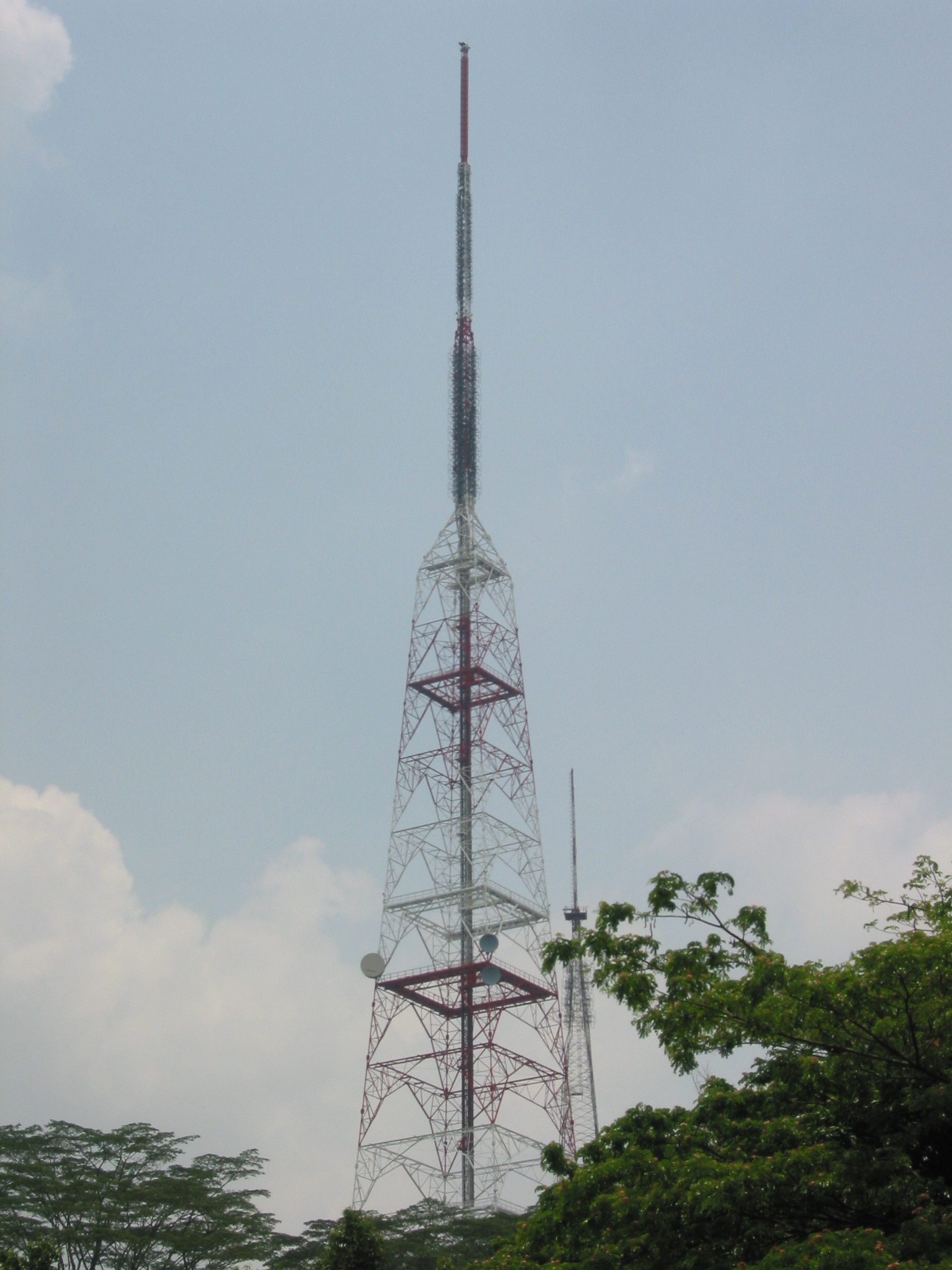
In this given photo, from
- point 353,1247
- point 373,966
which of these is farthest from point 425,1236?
point 353,1247

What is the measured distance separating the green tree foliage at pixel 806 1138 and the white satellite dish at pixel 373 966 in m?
35.5

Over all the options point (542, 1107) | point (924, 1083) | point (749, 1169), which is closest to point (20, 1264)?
point (749, 1169)

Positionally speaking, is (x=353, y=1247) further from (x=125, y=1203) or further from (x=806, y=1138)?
(x=125, y=1203)

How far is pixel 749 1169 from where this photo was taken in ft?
65.4

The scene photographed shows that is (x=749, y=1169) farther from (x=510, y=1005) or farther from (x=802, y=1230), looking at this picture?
(x=510, y=1005)

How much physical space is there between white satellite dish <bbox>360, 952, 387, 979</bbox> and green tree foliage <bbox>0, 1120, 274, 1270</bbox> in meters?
8.32

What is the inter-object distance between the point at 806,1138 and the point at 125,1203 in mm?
40123

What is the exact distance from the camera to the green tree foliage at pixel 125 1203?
2088 inches

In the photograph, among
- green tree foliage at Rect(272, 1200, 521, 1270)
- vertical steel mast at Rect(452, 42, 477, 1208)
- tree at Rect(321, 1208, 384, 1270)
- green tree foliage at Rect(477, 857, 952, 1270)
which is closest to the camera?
green tree foliage at Rect(477, 857, 952, 1270)

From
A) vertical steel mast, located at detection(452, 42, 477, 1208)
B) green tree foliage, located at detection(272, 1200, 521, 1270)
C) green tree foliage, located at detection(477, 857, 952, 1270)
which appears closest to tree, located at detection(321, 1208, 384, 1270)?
green tree foliage, located at detection(477, 857, 952, 1270)

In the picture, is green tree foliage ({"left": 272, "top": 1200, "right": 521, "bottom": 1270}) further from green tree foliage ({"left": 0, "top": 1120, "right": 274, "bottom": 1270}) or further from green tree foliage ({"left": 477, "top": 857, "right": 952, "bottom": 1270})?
green tree foliage ({"left": 477, "top": 857, "right": 952, "bottom": 1270})

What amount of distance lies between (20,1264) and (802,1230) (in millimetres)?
18244

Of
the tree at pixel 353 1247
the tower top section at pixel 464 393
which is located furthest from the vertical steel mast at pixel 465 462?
the tree at pixel 353 1247

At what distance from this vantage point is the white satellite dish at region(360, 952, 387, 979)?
58.2m
